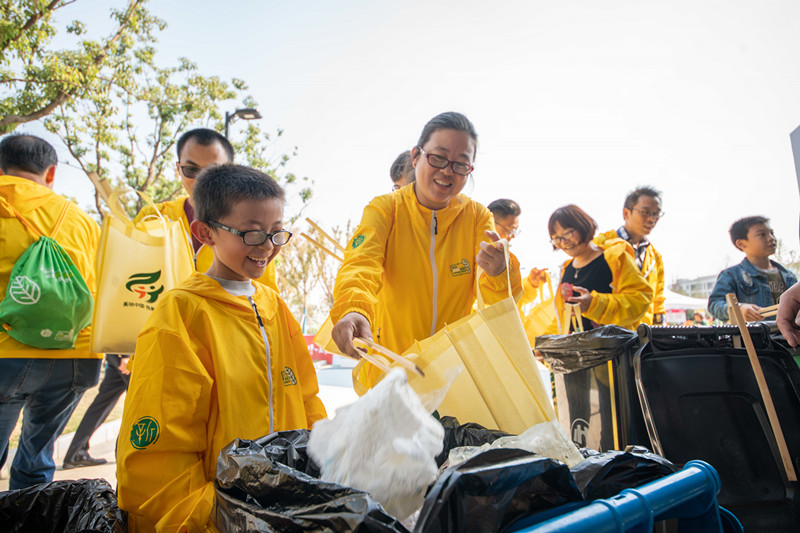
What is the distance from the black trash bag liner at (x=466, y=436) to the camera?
1.14m

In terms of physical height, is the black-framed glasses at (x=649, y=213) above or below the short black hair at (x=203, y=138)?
below

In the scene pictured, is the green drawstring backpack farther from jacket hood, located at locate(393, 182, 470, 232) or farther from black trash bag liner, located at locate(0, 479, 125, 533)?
jacket hood, located at locate(393, 182, 470, 232)

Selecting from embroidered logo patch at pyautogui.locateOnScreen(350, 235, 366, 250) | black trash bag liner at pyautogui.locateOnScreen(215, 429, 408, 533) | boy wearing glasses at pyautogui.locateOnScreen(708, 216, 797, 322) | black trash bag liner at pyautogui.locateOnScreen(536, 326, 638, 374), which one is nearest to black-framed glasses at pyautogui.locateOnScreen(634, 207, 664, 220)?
boy wearing glasses at pyautogui.locateOnScreen(708, 216, 797, 322)

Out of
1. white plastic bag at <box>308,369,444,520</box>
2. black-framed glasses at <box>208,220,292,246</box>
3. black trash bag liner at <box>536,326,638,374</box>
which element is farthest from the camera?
black trash bag liner at <box>536,326,638,374</box>

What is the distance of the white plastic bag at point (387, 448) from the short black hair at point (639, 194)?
4.17 m

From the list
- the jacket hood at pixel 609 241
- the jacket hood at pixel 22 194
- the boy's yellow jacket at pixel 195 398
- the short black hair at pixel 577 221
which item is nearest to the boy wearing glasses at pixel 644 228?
the jacket hood at pixel 609 241

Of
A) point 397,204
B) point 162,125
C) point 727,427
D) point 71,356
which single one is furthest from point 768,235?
point 162,125

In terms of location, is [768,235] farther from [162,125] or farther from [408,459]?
[162,125]

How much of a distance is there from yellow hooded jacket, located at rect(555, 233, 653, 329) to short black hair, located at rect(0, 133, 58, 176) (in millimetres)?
3629

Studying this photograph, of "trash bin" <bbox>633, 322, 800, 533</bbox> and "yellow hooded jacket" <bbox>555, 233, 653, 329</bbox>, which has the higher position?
"yellow hooded jacket" <bbox>555, 233, 653, 329</bbox>

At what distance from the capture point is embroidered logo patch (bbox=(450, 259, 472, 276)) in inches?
86.4

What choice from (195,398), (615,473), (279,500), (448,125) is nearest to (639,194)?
(448,125)

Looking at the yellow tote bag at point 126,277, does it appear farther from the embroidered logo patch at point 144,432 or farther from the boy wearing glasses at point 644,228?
the boy wearing glasses at point 644,228

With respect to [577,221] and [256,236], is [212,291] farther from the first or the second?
[577,221]
